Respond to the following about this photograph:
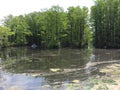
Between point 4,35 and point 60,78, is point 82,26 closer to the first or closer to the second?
point 4,35

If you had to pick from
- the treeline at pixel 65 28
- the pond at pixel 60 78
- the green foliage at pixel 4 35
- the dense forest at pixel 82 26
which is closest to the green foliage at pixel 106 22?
the dense forest at pixel 82 26

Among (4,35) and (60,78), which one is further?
(4,35)

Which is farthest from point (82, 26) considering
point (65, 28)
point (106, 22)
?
point (106, 22)

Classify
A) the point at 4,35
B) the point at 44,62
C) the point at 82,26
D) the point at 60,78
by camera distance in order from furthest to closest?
the point at 4,35 < the point at 82,26 < the point at 44,62 < the point at 60,78

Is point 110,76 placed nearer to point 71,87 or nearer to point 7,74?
point 71,87

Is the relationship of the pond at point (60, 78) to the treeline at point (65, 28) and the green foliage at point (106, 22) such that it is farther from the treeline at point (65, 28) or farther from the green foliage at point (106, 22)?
the treeline at point (65, 28)

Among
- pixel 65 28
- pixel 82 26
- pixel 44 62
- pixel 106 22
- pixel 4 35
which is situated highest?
pixel 106 22

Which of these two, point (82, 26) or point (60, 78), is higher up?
point (82, 26)

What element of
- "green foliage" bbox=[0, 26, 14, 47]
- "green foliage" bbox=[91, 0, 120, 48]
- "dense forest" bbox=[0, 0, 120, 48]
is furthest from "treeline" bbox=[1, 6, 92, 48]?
"green foliage" bbox=[0, 26, 14, 47]

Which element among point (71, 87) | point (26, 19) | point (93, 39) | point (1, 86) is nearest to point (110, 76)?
point (71, 87)

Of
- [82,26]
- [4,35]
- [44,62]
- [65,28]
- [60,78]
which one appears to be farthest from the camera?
[4,35]

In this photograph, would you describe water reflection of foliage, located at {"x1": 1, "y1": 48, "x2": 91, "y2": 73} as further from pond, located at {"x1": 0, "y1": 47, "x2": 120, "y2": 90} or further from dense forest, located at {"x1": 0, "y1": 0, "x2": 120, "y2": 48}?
dense forest, located at {"x1": 0, "y1": 0, "x2": 120, "y2": 48}

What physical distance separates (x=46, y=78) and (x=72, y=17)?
3872 cm

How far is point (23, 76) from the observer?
24.6 metres
